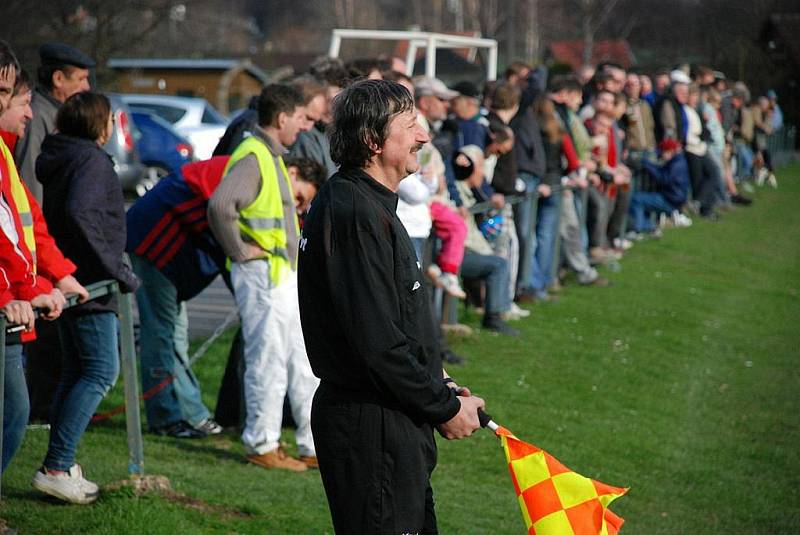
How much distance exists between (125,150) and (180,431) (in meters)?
15.5

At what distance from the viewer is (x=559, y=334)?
38.0 ft

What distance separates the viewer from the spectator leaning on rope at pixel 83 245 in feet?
19.7

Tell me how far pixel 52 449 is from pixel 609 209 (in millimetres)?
11104

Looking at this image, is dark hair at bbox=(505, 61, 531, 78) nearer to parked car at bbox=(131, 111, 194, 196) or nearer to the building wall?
parked car at bbox=(131, 111, 194, 196)

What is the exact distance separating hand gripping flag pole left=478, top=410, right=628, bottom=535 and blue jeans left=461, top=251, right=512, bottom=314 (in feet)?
21.7

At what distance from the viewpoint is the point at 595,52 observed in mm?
64000

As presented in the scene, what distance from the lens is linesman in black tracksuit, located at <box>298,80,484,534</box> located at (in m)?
3.71

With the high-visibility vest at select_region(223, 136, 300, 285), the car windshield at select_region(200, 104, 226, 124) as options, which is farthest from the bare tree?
the high-visibility vest at select_region(223, 136, 300, 285)

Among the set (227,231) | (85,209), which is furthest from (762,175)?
(85,209)

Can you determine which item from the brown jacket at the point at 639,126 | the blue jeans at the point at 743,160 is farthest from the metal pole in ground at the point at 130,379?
the blue jeans at the point at 743,160

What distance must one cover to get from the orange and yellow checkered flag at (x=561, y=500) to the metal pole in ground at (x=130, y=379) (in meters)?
2.66

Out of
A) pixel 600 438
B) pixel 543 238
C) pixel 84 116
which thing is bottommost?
pixel 600 438

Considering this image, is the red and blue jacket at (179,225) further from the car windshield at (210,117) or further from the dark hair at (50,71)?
the car windshield at (210,117)

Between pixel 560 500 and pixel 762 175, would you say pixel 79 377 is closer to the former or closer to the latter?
pixel 560 500
